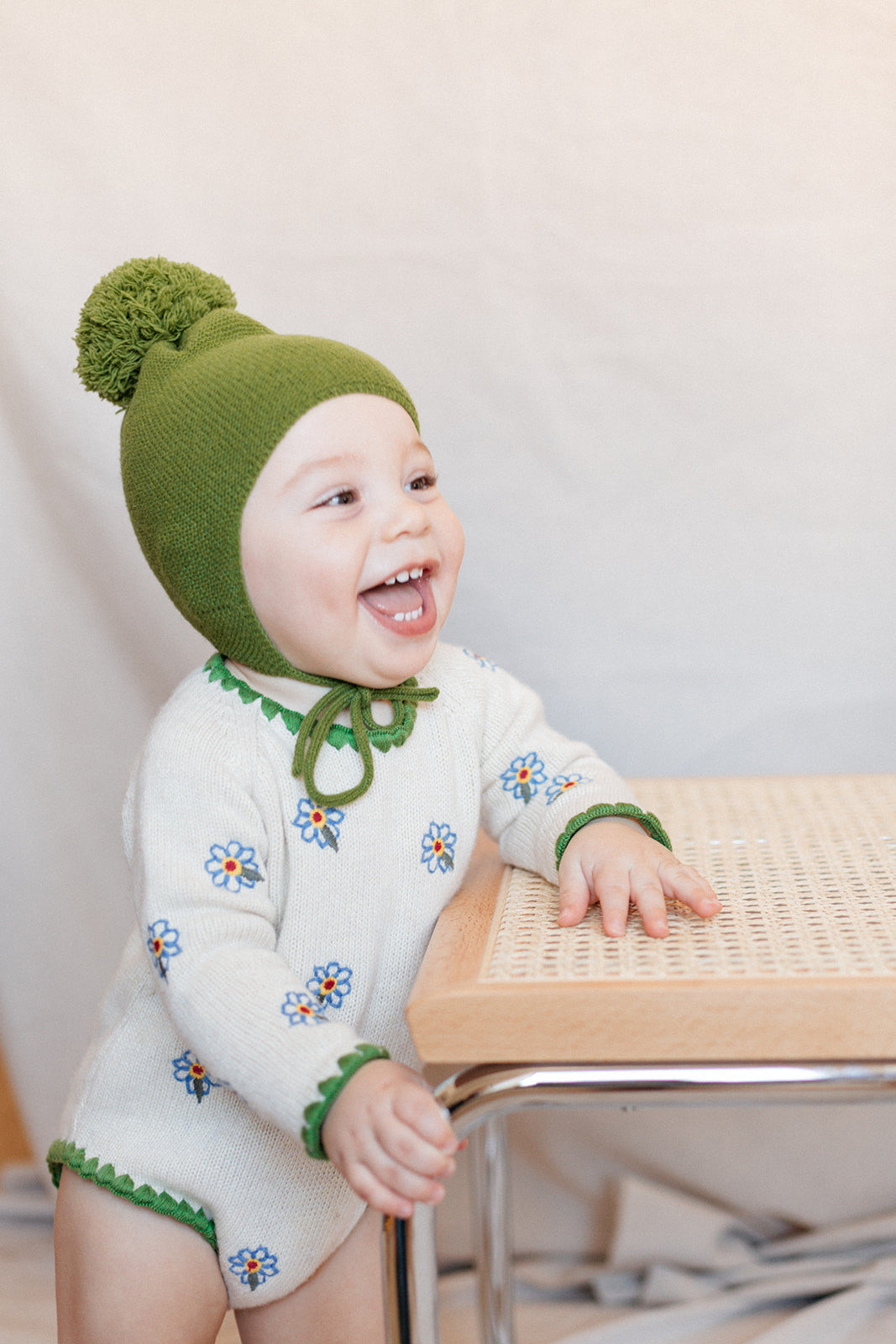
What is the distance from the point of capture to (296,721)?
77 cm

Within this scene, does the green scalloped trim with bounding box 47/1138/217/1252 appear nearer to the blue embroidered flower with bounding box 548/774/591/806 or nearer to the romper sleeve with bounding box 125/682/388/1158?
the romper sleeve with bounding box 125/682/388/1158

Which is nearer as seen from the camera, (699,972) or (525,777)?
(699,972)

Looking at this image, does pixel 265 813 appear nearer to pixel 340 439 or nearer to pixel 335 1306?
pixel 340 439

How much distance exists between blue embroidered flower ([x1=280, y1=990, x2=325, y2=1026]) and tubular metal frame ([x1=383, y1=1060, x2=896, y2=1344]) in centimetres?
7

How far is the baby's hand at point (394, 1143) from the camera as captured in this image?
559 millimetres

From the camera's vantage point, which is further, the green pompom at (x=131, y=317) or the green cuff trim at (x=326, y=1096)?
the green pompom at (x=131, y=317)

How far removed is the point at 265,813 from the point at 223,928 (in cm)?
8

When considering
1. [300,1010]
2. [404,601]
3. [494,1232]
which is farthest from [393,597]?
[494,1232]

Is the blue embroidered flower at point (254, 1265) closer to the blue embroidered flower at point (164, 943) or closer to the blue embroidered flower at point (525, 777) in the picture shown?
the blue embroidered flower at point (164, 943)

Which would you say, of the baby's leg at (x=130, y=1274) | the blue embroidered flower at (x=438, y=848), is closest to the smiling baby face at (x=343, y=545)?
the blue embroidered flower at (x=438, y=848)

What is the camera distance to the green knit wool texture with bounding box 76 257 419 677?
73 cm

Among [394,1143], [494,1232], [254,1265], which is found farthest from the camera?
[494,1232]

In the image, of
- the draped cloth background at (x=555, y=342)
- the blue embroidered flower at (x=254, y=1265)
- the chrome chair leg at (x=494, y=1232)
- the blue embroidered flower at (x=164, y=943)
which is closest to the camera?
the blue embroidered flower at (x=164, y=943)

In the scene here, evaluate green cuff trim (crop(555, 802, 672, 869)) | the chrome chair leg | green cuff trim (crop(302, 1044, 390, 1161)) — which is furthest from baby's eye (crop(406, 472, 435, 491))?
the chrome chair leg
